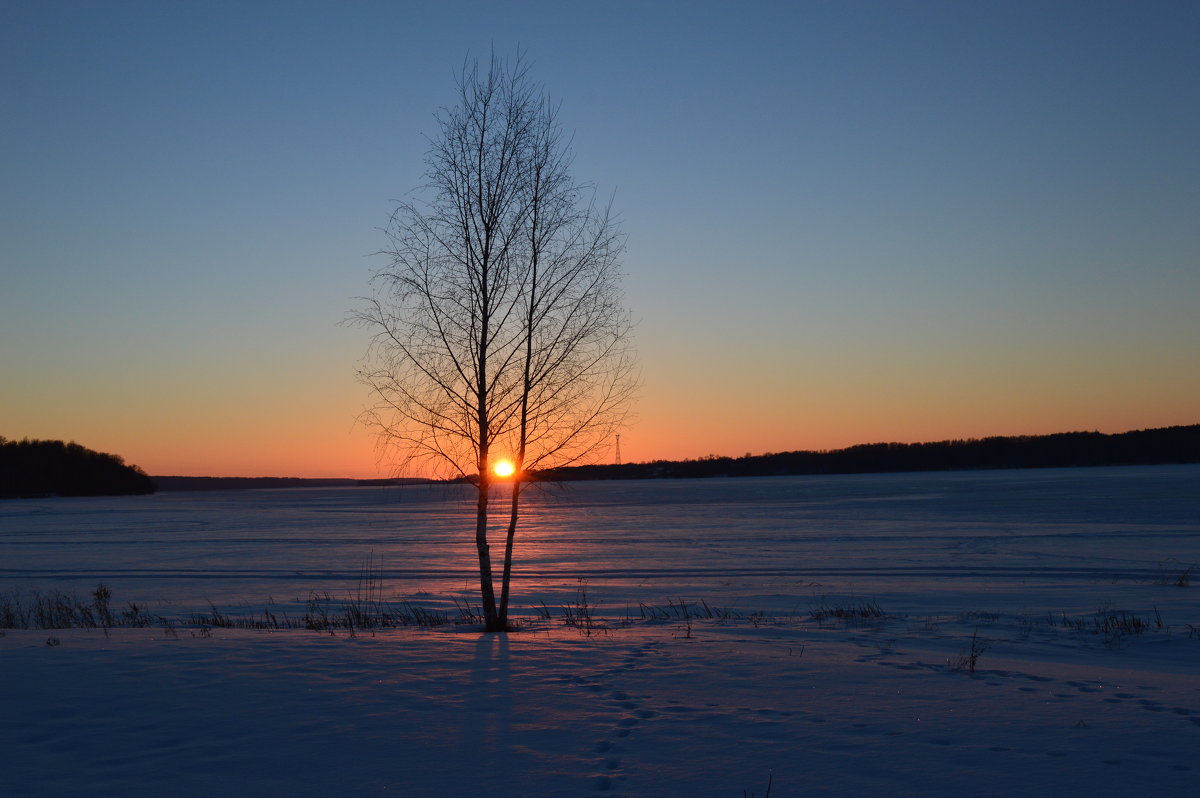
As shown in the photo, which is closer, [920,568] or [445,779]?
[445,779]

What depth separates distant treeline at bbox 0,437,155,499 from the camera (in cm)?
14550

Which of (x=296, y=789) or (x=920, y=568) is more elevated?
(x=296, y=789)

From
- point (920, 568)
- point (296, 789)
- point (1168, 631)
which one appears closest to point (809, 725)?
point (296, 789)

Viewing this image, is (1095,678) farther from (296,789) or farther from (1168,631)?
(296,789)

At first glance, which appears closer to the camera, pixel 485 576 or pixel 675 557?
pixel 485 576

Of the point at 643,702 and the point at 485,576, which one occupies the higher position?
the point at 485,576

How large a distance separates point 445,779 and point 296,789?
3.17ft

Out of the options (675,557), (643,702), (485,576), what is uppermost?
(485,576)

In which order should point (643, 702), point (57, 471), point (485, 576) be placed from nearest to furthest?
point (643, 702) → point (485, 576) → point (57, 471)

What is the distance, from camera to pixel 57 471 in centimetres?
15275

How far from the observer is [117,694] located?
7.55 m

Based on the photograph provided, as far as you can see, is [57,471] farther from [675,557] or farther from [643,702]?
[643,702]

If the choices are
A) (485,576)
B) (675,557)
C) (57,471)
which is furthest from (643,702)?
(57,471)

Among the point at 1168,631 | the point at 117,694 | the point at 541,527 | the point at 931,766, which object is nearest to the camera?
the point at 931,766
